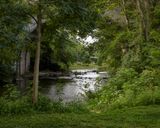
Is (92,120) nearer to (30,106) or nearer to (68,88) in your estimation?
(30,106)

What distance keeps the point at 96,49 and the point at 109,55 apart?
9.36 ft

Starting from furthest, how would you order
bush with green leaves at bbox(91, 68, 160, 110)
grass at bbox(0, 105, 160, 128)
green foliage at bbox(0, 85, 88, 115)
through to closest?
bush with green leaves at bbox(91, 68, 160, 110), green foliage at bbox(0, 85, 88, 115), grass at bbox(0, 105, 160, 128)

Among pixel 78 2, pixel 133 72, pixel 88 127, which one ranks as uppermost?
pixel 78 2

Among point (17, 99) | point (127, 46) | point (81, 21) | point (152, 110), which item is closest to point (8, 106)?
point (17, 99)

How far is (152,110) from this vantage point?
1137 centimetres

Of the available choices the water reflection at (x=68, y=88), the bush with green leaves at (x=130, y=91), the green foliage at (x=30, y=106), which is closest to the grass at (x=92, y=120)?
the green foliage at (x=30, y=106)

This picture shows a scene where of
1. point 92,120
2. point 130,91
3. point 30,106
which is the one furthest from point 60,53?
point 92,120

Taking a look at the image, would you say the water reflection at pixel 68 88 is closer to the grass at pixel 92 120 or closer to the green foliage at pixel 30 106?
the green foliage at pixel 30 106

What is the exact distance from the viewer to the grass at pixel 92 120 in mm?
9180

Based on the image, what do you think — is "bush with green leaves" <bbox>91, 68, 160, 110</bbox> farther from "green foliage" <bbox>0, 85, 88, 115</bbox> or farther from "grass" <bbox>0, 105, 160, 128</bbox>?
"grass" <bbox>0, 105, 160, 128</bbox>

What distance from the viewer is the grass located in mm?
9180

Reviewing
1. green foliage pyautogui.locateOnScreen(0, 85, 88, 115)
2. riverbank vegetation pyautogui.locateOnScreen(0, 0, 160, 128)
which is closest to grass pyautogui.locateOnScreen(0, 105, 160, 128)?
riverbank vegetation pyautogui.locateOnScreen(0, 0, 160, 128)

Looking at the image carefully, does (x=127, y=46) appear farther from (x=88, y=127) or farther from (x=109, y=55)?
(x=88, y=127)

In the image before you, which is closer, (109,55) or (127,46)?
(127,46)
